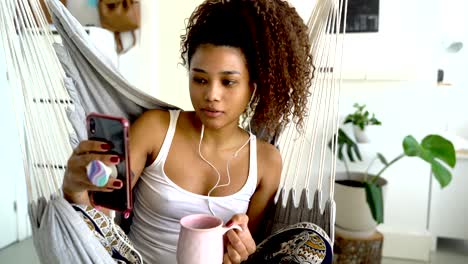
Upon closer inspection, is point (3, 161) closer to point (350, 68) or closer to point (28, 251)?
point (28, 251)

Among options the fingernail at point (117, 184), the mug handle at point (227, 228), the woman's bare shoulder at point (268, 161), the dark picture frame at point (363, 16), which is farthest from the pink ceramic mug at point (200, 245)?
the dark picture frame at point (363, 16)

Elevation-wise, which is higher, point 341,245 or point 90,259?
point 90,259

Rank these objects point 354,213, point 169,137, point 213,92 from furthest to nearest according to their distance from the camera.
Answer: point 354,213 → point 169,137 → point 213,92

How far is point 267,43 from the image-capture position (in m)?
0.78

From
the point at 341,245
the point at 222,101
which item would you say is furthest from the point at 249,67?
the point at 341,245

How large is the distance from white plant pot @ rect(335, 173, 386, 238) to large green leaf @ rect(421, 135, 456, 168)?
31cm

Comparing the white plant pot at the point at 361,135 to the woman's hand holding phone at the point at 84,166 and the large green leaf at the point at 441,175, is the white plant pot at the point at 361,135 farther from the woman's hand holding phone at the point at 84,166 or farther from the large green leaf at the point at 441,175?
the woman's hand holding phone at the point at 84,166

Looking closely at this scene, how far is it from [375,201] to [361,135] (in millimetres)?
365

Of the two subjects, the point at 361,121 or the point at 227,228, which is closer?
the point at 227,228

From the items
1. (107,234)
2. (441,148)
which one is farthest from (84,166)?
(441,148)

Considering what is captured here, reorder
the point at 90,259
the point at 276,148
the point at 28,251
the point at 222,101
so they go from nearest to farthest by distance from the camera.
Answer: the point at 90,259, the point at 222,101, the point at 276,148, the point at 28,251

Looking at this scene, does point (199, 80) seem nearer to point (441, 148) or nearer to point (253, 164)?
point (253, 164)

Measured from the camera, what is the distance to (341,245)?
1640mm

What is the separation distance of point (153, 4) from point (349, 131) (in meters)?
1.22
